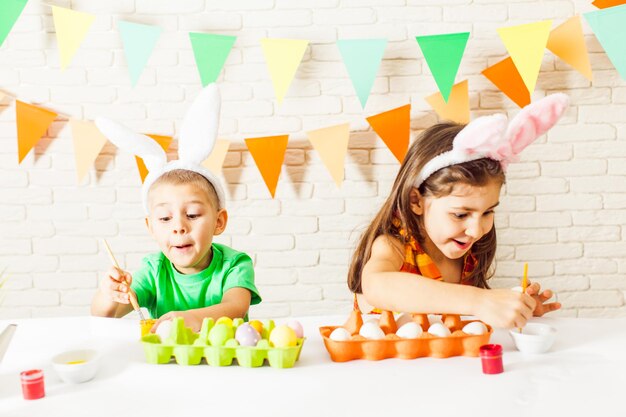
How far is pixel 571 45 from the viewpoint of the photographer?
2.35 meters

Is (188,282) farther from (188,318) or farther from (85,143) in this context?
(85,143)

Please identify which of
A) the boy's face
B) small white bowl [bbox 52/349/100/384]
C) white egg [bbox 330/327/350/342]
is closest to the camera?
small white bowl [bbox 52/349/100/384]

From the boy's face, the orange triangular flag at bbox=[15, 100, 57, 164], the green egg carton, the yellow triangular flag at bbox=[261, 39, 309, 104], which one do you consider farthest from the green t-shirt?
the orange triangular flag at bbox=[15, 100, 57, 164]

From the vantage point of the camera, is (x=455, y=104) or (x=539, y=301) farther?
(x=455, y=104)

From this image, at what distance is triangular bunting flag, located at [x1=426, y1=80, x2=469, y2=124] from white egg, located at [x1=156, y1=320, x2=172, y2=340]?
1.48m

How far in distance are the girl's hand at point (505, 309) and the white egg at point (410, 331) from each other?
0.44 ft

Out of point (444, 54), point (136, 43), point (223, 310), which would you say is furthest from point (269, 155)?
point (223, 310)

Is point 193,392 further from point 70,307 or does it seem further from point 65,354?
point 70,307

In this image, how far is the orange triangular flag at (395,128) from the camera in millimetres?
2430

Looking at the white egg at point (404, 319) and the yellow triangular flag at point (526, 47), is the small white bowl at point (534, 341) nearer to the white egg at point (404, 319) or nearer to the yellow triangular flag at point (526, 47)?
the white egg at point (404, 319)

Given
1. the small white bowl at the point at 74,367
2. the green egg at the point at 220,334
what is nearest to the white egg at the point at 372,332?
the green egg at the point at 220,334

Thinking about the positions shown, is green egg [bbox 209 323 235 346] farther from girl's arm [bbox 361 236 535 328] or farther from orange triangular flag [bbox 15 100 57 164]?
orange triangular flag [bbox 15 100 57 164]

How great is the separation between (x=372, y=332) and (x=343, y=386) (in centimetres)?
17

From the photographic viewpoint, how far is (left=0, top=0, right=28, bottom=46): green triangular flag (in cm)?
236
